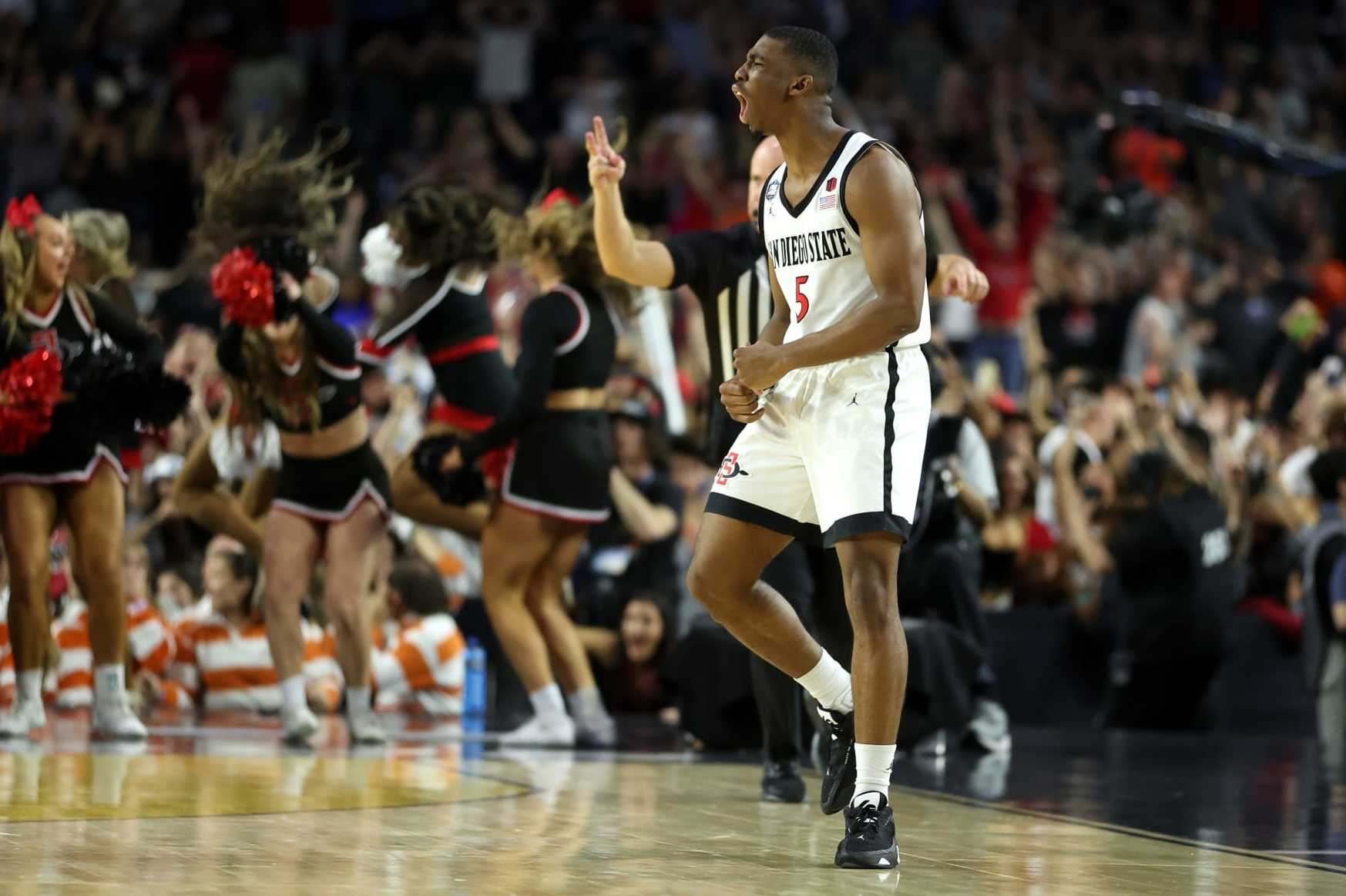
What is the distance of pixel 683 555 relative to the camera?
10570 mm

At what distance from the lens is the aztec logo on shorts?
530 cm

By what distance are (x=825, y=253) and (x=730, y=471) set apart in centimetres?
63

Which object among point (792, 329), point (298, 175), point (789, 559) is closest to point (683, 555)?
point (298, 175)

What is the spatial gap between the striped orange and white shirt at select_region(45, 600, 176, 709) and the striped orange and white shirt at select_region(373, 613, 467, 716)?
1061mm

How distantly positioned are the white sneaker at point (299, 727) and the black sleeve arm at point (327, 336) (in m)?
1.40

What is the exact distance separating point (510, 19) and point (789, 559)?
12.0 m

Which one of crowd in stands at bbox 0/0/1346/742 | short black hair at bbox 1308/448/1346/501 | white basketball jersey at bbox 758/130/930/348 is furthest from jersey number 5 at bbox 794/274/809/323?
short black hair at bbox 1308/448/1346/501

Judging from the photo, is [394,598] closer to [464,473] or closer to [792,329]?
[464,473]

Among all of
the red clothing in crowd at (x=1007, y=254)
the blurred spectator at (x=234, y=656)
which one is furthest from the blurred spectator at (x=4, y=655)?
the red clothing in crowd at (x=1007, y=254)

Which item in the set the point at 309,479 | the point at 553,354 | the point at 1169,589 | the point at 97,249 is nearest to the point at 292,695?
the point at 309,479

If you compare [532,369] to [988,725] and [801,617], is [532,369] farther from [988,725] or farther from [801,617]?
[988,725]

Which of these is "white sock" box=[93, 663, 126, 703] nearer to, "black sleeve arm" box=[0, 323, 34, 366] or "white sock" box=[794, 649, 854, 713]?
"black sleeve arm" box=[0, 323, 34, 366]

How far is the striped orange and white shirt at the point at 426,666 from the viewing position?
33.4ft

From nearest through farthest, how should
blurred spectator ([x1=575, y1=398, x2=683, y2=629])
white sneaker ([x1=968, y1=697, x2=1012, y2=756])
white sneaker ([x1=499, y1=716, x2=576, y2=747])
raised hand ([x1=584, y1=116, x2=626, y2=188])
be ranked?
raised hand ([x1=584, y1=116, x2=626, y2=188]), white sneaker ([x1=499, y1=716, x2=576, y2=747]), white sneaker ([x1=968, y1=697, x2=1012, y2=756]), blurred spectator ([x1=575, y1=398, x2=683, y2=629])
